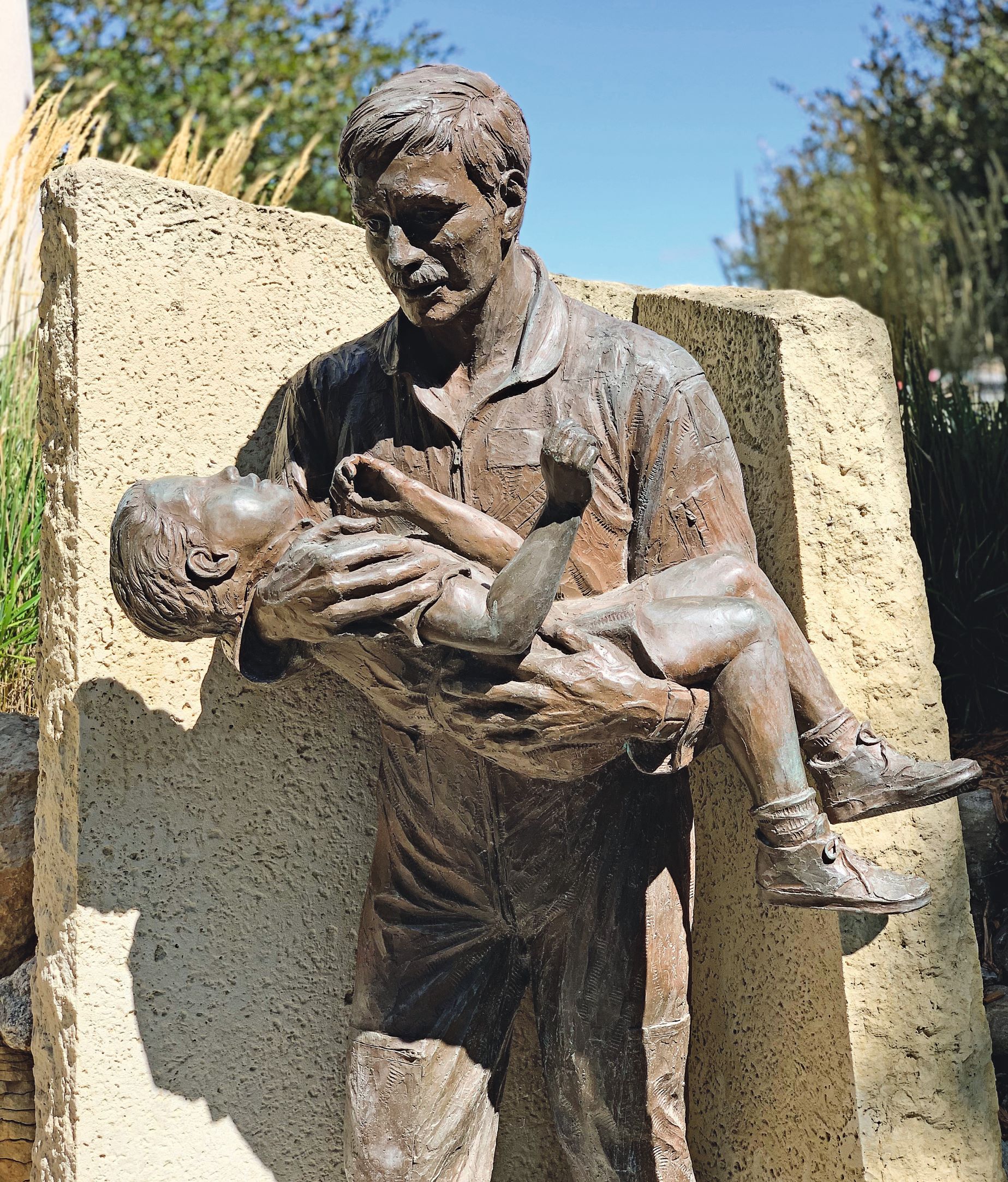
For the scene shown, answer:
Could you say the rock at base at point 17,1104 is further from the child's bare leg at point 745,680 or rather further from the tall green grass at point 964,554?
the tall green grass at point 964,554

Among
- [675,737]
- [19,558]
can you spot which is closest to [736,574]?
[675,737]

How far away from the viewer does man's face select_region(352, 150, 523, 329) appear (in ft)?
7.25

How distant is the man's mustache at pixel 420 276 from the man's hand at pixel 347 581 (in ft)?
1.45

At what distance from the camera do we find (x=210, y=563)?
218cm

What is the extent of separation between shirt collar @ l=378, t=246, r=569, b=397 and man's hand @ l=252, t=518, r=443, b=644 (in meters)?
0.44

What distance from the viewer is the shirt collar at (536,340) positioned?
2.45 m

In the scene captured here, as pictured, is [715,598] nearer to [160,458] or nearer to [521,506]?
[521,506]

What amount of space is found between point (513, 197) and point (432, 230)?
19 cm

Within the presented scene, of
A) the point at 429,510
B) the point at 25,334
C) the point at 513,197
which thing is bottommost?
the point at 429,510

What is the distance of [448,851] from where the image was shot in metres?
2.57

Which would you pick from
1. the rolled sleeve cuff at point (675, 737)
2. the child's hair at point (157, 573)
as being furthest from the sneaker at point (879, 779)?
the child's hair at point (157, 573)

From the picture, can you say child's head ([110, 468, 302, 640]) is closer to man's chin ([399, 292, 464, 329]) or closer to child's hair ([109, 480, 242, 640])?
child's hair ([109, 480, 242, 640])

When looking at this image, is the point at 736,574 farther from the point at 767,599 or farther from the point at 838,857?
the point at 838,857

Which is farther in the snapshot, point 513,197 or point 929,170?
point 929,170
